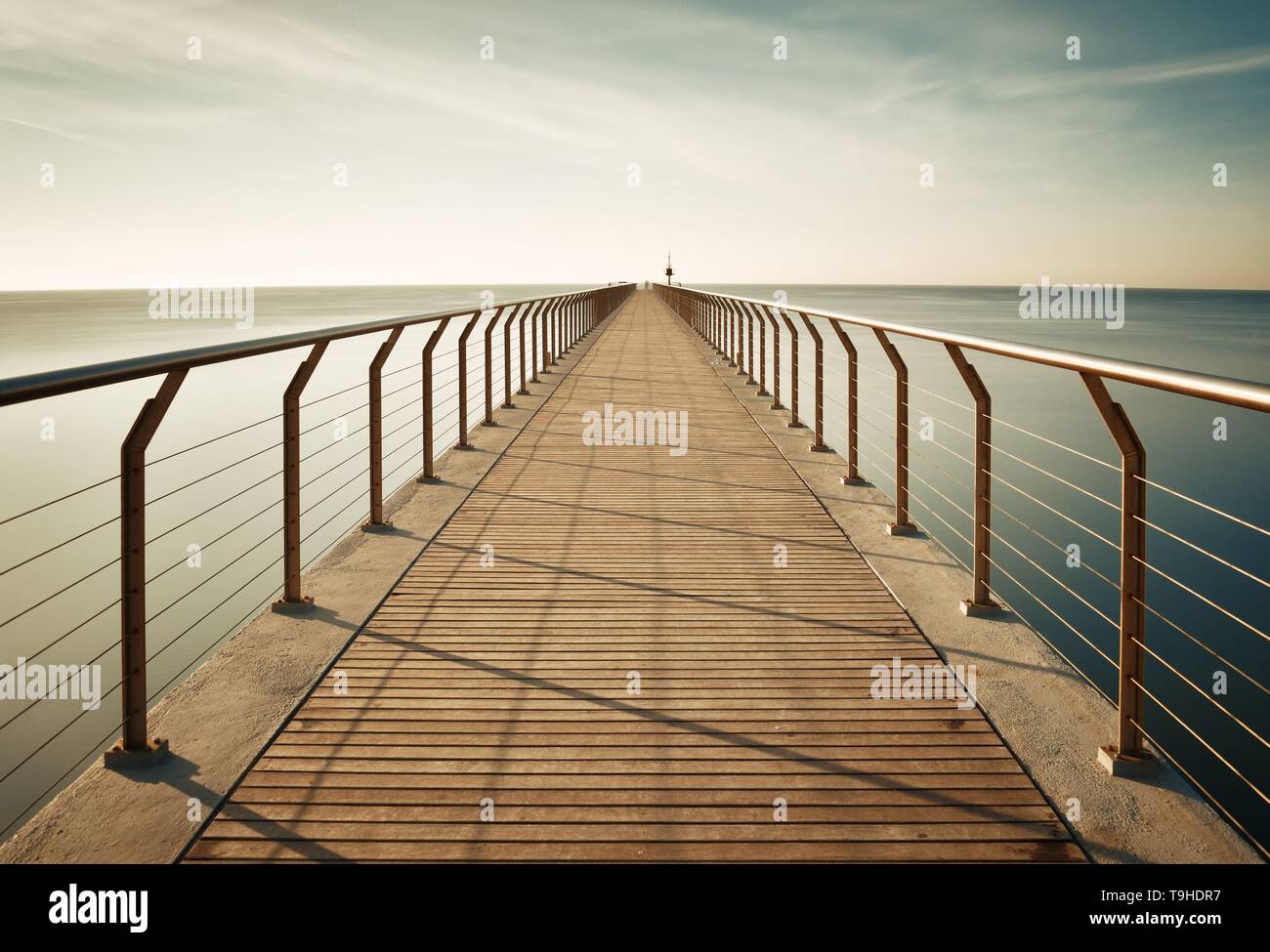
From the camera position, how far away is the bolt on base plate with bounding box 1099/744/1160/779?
2346 millimetres

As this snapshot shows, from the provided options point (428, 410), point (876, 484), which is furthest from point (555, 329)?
point (428, 410)

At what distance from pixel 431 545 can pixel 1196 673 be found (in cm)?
574

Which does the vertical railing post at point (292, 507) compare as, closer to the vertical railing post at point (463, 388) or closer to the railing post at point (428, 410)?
the railing post at point (428, 410)

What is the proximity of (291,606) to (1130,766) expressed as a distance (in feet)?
9.53

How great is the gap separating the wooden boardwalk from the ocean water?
0.51 metres

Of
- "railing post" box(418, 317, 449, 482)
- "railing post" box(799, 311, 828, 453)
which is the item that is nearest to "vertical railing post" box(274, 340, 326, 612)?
"railing post" box(418, 317, 449, 482)

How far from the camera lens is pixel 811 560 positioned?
4215 mm

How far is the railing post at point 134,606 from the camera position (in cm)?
236

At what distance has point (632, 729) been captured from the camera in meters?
2.58

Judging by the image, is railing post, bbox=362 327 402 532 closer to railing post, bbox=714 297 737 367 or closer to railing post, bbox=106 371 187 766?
railing post, bbox=106 371 187 766
